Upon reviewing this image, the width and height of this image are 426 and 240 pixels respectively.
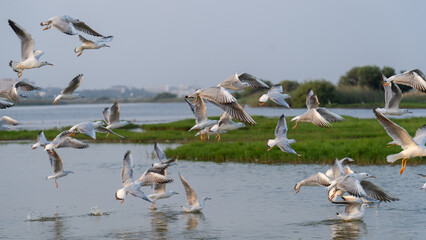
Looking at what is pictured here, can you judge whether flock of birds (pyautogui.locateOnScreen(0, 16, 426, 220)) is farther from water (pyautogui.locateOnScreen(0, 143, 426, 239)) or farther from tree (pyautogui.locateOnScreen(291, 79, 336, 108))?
tree (pyautogui.locateOnScreen(291, 79, 336, 108))

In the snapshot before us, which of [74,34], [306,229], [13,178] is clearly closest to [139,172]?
[13,178]

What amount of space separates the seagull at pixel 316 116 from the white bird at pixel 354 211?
11.3 feet

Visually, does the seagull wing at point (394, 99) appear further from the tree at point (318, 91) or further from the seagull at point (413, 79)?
the tree at point (318, 91)

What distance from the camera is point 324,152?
29.5 m

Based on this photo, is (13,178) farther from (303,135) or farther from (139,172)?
(303,135)

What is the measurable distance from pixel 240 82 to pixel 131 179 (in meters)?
3.73

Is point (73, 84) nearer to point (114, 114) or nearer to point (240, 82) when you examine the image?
point (114, 114)

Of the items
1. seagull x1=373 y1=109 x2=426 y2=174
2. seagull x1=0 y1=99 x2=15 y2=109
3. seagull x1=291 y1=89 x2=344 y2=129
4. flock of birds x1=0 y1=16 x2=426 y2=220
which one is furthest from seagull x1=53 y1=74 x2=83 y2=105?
seagull x1=373 y1=109 x2=426 y2=174

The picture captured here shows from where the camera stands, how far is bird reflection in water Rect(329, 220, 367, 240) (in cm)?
1694

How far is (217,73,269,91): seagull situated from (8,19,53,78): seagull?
4295 millimetres

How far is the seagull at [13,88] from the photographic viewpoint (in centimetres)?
1477

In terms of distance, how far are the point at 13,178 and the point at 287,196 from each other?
13.8 meters

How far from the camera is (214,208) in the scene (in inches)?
836

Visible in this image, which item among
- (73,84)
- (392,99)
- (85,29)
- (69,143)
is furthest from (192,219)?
(392,99)
